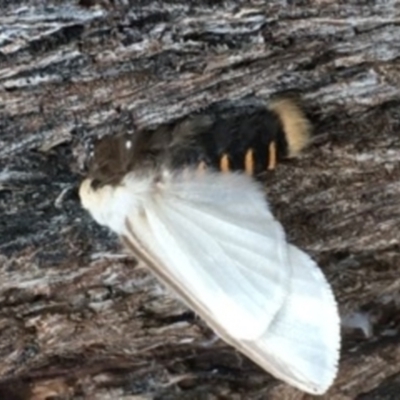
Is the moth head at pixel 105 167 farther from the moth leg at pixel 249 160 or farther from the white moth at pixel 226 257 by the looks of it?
the moth leg at pixel 249 160

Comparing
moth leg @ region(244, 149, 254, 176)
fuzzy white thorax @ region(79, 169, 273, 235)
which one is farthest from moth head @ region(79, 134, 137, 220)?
moth leg @ region(244, 149, 254, 176)

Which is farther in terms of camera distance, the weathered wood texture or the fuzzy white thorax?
the fuzzy white thorax

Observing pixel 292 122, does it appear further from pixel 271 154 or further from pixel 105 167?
pixel 105 167

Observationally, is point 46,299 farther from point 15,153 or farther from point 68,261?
point 15,153

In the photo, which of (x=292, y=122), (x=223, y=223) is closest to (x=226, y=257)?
(x=223, y=223)

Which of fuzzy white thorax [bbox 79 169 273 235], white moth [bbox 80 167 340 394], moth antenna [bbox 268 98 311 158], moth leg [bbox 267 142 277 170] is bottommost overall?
white moth [bbox 80 167 340 394]

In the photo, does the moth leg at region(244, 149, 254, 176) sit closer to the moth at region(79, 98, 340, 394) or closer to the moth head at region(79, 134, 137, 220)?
the moth at region(79, 98, 340, 394)

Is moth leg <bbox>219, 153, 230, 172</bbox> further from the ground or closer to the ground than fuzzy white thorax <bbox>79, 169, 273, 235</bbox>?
further from the ground
